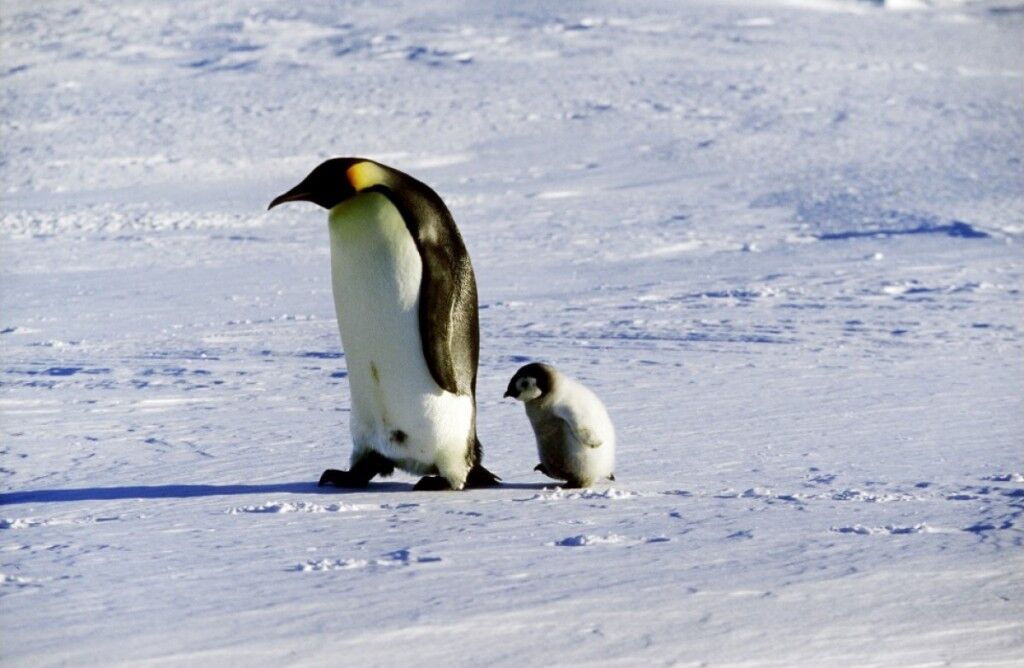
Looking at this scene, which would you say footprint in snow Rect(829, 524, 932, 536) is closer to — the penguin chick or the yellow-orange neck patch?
the penguin chick

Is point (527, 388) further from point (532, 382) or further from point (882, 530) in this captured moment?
point (882, 530)

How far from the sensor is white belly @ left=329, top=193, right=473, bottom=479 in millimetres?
3889

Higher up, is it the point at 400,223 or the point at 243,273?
the point at 400,223

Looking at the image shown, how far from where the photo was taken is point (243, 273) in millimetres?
9250

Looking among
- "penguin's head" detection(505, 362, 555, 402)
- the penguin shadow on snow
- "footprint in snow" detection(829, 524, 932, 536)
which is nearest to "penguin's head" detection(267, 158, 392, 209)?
"penguin's head" detection(505, 362, 555, 402)

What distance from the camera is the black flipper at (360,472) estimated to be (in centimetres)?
400

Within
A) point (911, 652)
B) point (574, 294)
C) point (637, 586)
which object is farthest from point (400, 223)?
point (574, 294)

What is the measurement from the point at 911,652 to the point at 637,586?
21.4 inches

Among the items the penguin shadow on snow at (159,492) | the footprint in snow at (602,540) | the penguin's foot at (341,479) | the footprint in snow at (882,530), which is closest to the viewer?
the footprint in snow at (602,540)

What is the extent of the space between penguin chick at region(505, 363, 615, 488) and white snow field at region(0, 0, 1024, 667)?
0.45ft

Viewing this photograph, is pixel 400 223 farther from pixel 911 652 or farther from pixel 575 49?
pixel 575 49

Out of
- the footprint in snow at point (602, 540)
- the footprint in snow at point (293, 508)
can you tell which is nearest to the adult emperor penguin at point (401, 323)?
the footprint in snow at point (293, 508)

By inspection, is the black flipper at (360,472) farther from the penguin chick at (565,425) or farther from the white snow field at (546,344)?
the penguin chick at (565,425)

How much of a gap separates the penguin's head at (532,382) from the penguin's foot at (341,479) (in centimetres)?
47
